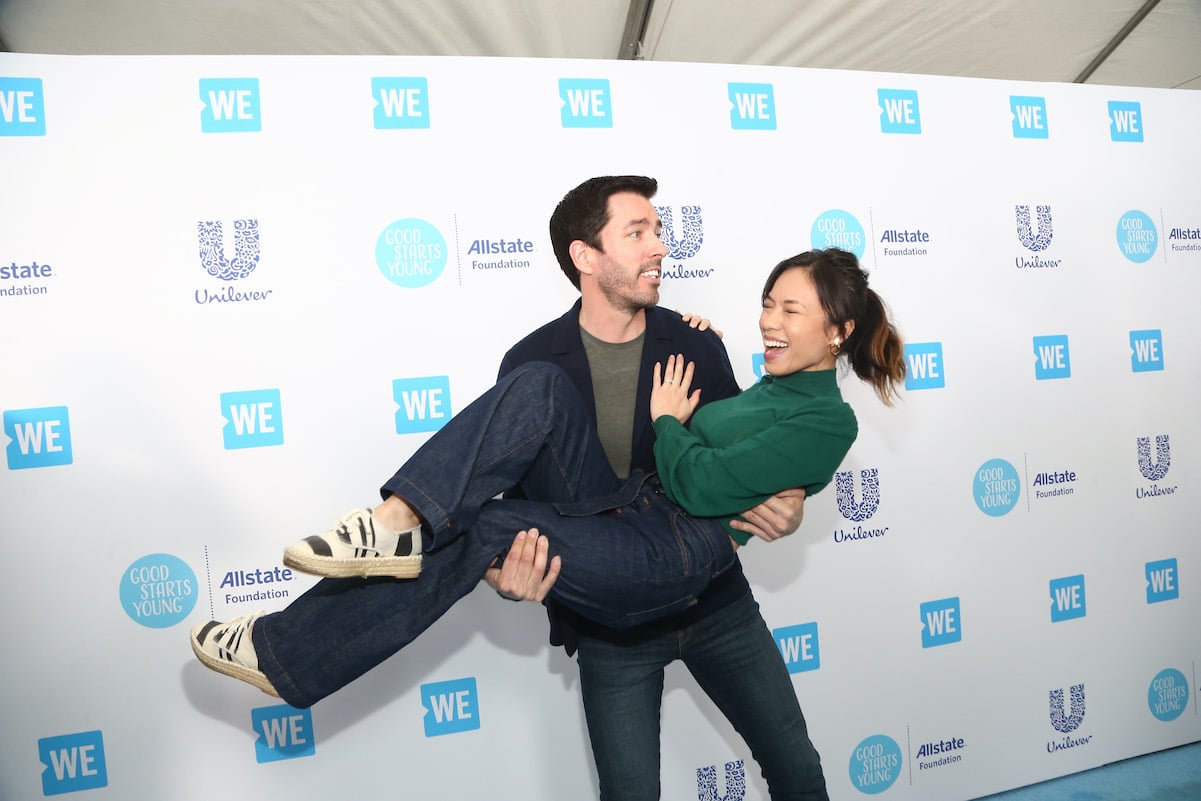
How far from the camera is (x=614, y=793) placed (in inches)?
61.3

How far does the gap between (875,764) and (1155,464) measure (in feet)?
5.15

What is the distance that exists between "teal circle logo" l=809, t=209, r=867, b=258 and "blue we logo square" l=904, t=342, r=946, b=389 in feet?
1.27

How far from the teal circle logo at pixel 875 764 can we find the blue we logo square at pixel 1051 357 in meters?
1.42

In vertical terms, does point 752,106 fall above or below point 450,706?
above

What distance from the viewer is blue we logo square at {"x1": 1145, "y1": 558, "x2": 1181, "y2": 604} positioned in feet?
9.04

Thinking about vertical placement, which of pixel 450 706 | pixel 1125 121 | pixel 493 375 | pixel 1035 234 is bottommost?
pixel 450 706

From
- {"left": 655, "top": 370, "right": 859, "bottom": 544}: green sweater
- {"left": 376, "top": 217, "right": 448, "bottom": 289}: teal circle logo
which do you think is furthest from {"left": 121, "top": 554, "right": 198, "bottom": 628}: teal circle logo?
{"left": 655, "top": 370, "right": 859, "bottom": 544}: green sweater

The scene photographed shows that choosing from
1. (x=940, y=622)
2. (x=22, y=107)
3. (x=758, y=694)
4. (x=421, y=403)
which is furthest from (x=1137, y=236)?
(x=22, y=107)

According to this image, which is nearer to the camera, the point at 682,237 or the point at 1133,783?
the point at 682,237

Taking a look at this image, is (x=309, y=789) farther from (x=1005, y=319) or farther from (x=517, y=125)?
(x=1005, y=319)

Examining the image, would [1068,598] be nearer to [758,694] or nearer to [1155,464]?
[1155,464]

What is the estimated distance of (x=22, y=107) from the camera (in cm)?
197

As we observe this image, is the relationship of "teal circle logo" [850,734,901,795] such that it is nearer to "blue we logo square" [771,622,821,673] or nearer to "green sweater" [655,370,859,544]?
"blue we logo square" [771,622,821,673]

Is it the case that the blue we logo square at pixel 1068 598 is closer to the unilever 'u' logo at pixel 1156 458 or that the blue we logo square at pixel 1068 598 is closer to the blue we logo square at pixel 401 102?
the unilever 'u' logo at pixel 1156 458
